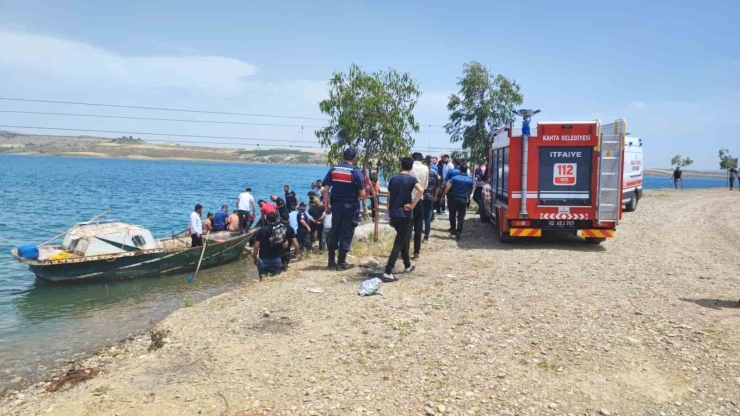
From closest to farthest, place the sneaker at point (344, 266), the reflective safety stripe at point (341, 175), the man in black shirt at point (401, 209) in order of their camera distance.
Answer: the man in black shirt at point (401, 209)
the reflective safety stripe at point (341, 175)
the sneaker at point (344, 266)

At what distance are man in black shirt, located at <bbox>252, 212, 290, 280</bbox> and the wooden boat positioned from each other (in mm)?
6012

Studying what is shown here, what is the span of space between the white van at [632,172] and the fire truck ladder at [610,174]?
911 cm

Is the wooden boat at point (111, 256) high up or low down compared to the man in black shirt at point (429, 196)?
down

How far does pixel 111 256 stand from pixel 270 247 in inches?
252

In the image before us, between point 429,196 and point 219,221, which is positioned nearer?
point 429,196

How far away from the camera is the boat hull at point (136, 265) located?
13555 mm

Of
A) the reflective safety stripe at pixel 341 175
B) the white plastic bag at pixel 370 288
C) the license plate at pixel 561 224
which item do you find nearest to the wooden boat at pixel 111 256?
the reflective safety stripe at pixel 341 175

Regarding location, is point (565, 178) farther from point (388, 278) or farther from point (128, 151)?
point (128, 151)

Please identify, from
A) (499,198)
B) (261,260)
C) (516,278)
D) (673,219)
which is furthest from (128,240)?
(673,219)

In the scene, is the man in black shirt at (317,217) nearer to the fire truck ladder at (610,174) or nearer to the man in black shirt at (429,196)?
the man in black shirt at (429,196)

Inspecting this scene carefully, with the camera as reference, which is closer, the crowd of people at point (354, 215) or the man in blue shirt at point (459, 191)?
the crowd of people at point (354, 215)

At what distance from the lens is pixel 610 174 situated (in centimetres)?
1123

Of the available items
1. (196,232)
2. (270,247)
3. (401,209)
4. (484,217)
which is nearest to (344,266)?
(270,247)

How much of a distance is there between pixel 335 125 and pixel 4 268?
1098cm
